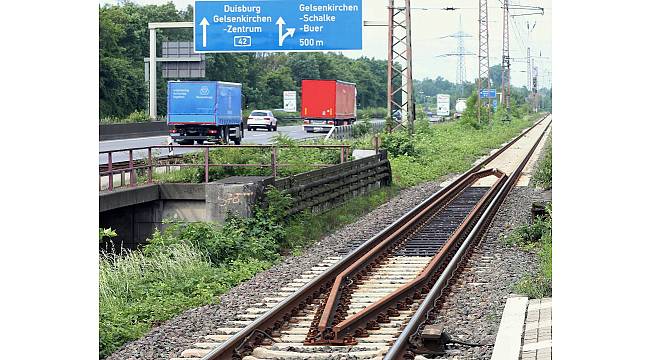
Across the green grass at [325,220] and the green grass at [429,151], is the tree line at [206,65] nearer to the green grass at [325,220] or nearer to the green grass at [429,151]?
the green grass at [429,151]

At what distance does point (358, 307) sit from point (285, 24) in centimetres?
927

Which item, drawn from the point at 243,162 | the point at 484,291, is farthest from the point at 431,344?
the point at 243,162

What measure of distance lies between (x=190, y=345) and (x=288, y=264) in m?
4.52

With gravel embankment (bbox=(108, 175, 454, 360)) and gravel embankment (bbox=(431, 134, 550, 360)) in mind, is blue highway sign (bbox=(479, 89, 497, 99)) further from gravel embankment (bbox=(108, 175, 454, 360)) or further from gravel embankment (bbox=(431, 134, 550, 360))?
gravel embankment (bbox=(431, 134, 550, 360))

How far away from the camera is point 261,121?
4512cm

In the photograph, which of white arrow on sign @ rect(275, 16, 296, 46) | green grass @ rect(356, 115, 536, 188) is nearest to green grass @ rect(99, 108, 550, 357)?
white arrow on sign @ rect(275, 16, 296, 46)

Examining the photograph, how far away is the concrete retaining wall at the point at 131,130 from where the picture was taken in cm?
2698

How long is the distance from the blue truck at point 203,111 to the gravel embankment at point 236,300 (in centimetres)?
980

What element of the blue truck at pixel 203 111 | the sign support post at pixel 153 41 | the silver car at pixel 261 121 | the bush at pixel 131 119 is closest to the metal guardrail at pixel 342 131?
the silver car at pixel 261 121
